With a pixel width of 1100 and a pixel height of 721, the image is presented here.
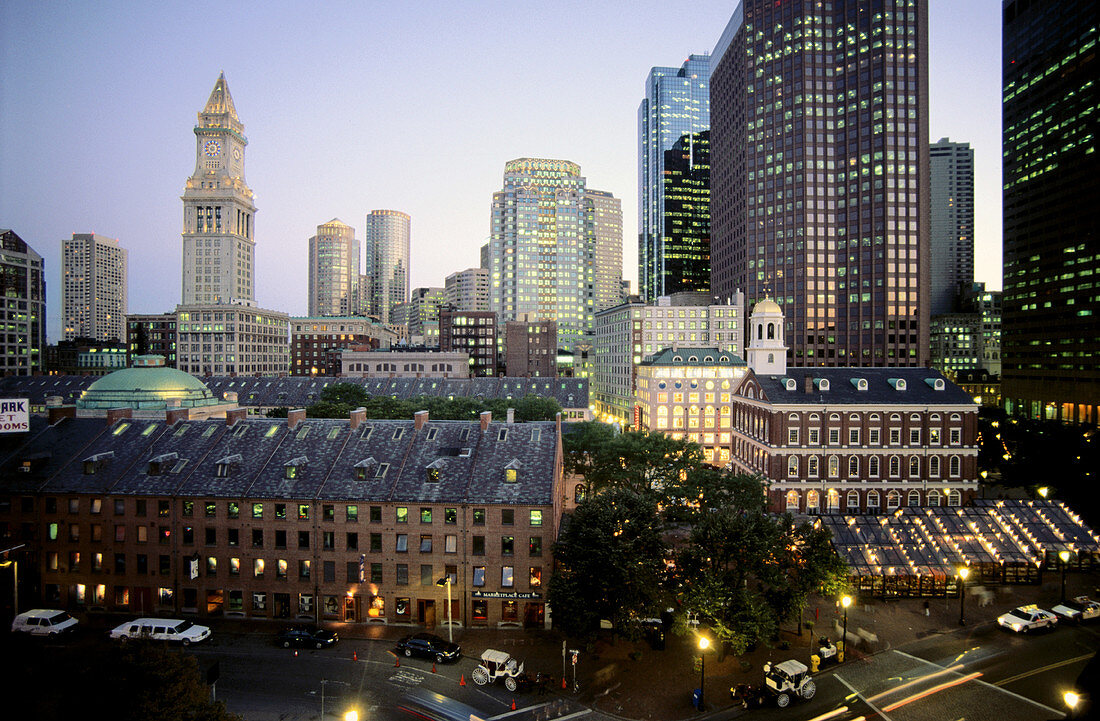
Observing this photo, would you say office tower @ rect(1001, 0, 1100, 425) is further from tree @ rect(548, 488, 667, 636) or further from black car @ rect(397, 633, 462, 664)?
black car @ rect(397, 633, 462, 664)

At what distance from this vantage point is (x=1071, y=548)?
2265 inches

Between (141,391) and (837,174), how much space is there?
17123 cm

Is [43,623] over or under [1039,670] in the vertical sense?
over

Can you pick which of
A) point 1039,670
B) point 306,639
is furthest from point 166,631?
point 1039,670

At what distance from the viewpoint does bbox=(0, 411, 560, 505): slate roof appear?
4966cm

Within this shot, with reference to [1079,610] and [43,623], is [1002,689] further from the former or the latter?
[43,623]

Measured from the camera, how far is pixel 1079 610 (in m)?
47.8

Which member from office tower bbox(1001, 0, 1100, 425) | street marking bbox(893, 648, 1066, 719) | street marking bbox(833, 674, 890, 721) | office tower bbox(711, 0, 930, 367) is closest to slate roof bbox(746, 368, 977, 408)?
street marking bbox(893, 648, 1066, 719)

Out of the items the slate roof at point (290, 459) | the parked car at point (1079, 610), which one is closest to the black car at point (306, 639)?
the slate roof at point (290, 459)

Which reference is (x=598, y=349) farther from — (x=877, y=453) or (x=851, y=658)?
(x=851, y=658)

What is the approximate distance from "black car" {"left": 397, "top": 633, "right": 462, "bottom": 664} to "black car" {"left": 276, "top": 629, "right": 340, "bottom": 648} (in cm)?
553

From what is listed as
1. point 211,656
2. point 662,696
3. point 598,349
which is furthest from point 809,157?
point 211,656

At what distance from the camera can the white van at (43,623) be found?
145 ft

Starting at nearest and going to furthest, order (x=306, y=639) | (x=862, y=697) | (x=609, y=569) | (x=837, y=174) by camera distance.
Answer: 1. (x=862, y=697)
2. (x=609, y=569)
3. (x=306, y=639)
4. (x=837, y=174)
